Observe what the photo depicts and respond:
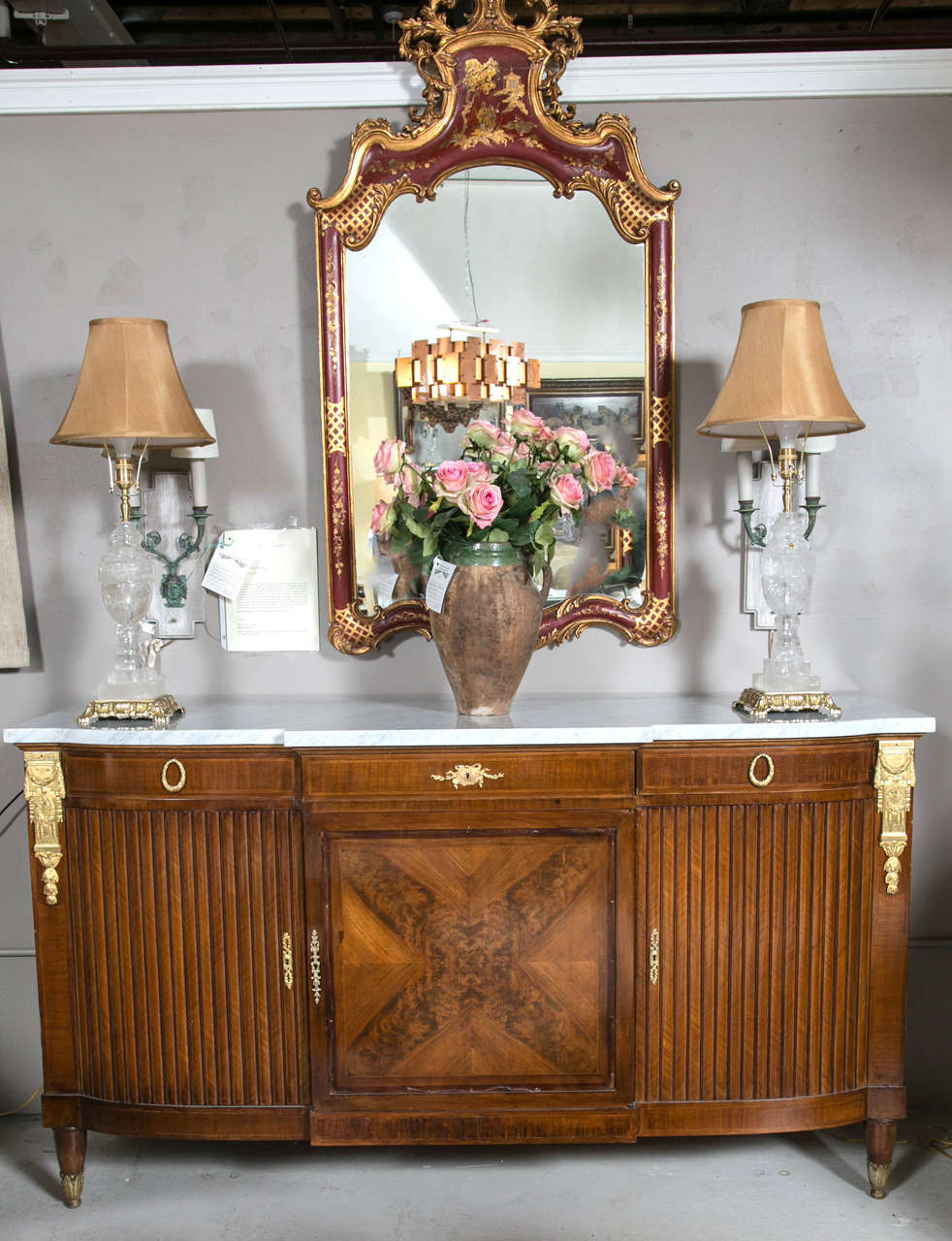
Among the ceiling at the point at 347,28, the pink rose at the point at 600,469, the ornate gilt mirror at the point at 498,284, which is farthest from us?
the ceiling at the point at 347,28

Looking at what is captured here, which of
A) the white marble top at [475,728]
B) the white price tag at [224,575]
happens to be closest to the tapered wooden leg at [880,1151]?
the white marble top at [475,728]

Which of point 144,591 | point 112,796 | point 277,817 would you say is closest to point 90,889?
point 112,796

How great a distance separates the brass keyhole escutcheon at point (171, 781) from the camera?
195cm

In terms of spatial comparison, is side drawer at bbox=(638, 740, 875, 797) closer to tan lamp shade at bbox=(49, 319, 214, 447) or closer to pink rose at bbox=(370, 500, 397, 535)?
pink rose at bbox=(370, 500, 397, 535)

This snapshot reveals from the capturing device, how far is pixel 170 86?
2.33m

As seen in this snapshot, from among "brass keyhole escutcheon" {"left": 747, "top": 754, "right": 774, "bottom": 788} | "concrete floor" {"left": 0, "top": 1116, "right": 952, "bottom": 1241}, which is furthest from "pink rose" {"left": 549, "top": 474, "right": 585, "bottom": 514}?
"concrete floor" {"left": 0, "top": 1116, "right": 952, "bottom": 1241}

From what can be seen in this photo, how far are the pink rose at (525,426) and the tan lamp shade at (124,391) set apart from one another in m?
0.72

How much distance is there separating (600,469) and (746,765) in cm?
69

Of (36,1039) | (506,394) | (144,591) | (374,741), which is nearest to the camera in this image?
(374,741)

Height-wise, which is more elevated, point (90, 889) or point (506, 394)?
point (506, 394)

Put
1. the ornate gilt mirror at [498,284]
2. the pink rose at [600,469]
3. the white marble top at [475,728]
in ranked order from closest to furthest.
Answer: the white marble top at [475,728] → the pink rose at [600,469] → the ornate gilt mirror at [498,284]

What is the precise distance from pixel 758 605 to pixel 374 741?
3.57ft

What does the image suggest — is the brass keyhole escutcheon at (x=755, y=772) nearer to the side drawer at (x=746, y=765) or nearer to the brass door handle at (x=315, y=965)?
the side drawer at (x=746, y=765)

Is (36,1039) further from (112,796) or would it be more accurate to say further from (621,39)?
(621,39)
